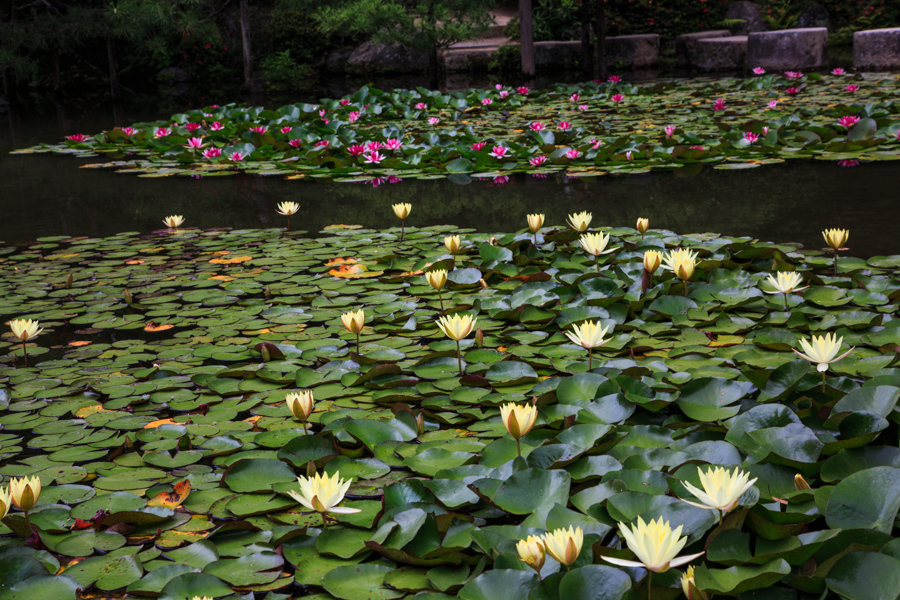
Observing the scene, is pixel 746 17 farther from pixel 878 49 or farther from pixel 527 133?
pixel 527 133

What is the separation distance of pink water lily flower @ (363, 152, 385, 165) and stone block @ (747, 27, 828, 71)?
26.0 feet

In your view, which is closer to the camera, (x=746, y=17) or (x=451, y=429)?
(x=451, y=429)

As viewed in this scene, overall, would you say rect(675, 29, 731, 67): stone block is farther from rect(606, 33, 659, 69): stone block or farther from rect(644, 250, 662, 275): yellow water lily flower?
rect(644, 250, 662, 275): yellow water lily flower

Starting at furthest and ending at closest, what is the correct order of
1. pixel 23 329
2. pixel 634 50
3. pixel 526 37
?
pixel 634 50
pixel 526 37
pixel 23 329

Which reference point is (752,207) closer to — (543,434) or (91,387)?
(543,434)

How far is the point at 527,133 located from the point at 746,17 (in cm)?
1115

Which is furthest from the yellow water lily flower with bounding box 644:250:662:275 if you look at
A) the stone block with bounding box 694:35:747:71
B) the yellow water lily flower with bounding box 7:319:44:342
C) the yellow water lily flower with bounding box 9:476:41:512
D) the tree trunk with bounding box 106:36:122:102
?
the tree trunk with bounding box 106:36:122:102

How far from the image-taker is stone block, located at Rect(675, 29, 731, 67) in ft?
38.6

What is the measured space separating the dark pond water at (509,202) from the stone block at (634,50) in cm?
838

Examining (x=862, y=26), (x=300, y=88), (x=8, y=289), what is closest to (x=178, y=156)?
(x=8, y=289)

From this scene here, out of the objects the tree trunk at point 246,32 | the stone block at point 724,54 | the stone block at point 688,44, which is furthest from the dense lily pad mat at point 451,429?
the stone block at point 688,44

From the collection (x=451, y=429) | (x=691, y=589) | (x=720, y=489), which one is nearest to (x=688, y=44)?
(x=451, y=429)

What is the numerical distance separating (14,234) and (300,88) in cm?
932

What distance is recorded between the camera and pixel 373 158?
443 centimetres
